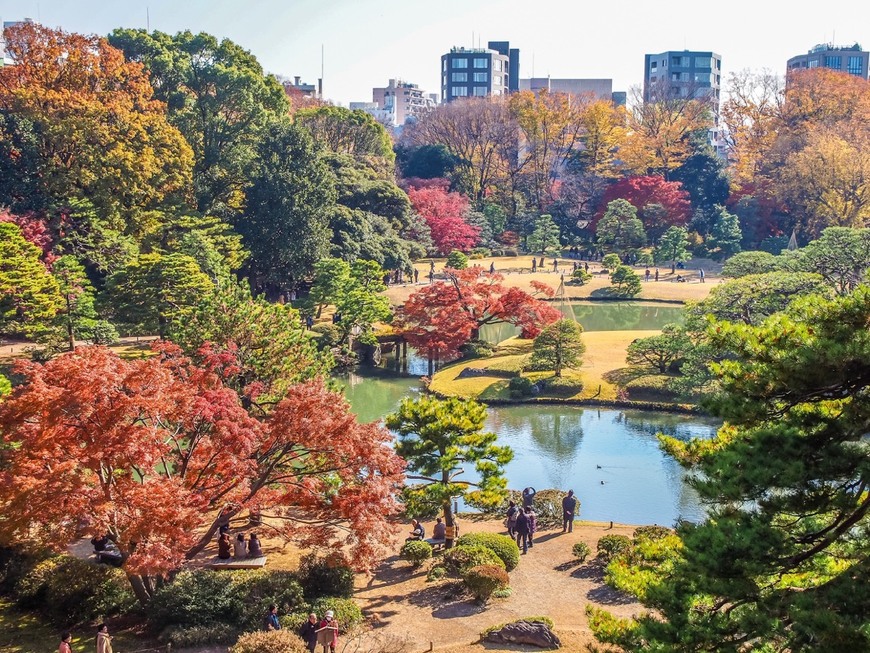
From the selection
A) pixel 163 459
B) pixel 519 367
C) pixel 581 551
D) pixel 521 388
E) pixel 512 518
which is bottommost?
pixel 581 551

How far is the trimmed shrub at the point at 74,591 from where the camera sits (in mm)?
13453

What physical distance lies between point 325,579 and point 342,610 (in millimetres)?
997

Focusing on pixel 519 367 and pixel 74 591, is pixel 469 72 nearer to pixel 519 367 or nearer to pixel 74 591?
pixel 519 367

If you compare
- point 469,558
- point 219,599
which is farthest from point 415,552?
point 219,599

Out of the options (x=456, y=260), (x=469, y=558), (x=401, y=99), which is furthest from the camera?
(x=401, y=99)

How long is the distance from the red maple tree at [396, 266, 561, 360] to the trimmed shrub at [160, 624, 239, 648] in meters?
22.1

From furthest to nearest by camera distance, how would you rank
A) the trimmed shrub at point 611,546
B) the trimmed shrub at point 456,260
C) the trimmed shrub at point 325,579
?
the trimmed shrub at point 456,260 → the trimmed shrub at point 611,546 → the trimmed shrub at point 325,579

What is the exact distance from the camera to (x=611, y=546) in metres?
16.1

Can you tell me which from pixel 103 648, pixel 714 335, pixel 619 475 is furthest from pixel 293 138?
pixel 714 335

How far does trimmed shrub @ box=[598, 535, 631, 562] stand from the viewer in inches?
625

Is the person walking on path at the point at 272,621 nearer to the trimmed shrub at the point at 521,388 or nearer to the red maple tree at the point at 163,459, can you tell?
the red maple tree at the point at 163,459

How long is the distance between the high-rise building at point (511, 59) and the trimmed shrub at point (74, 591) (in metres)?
97.6

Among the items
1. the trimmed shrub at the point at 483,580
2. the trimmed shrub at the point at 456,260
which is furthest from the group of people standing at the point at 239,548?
the trimmed shrub at the point at 456,260

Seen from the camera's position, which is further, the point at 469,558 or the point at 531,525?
the point at 531,525
